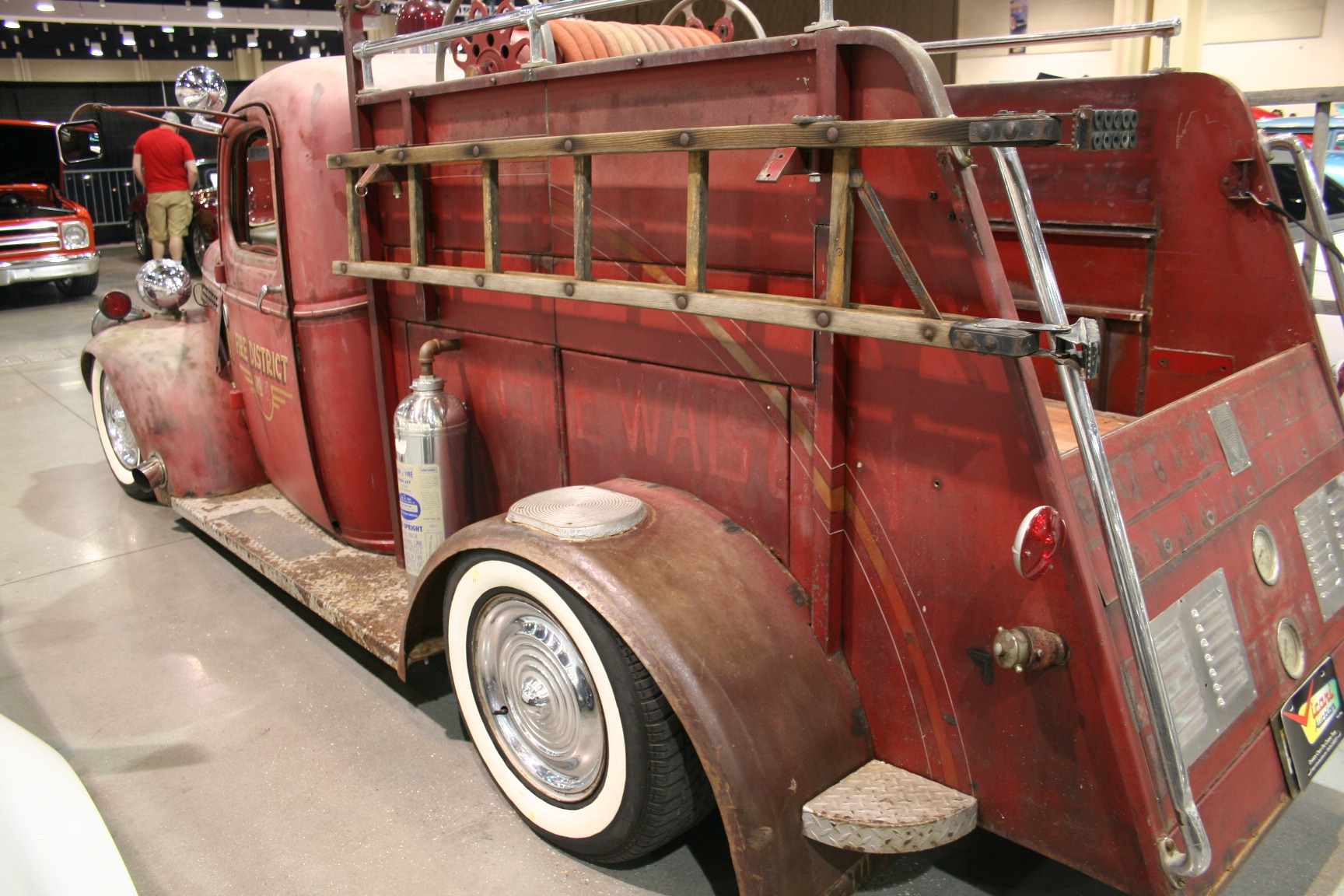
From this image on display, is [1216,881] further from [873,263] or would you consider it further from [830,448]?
[873,263]

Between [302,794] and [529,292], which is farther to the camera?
[302,794]

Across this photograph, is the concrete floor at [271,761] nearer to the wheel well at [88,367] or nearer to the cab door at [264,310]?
the cab door at [264,310]

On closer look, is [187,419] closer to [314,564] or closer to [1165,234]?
[314,564]

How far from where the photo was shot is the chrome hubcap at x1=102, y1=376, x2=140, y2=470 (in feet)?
15.9

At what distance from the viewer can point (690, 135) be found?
199 centimetres

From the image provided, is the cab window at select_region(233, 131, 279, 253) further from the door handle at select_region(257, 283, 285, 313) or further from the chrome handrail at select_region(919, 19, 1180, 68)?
the chrome handrail at select_region(919, 19, 1180, 68)

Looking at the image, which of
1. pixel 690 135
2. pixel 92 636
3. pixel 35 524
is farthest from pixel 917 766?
pixel 35 524

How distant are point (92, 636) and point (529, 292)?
8.07 feet

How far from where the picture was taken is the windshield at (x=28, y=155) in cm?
1118

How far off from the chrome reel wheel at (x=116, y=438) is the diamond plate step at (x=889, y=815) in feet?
13.4

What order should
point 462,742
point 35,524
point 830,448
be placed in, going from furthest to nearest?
point 35,524
point 462,742
point 830,448

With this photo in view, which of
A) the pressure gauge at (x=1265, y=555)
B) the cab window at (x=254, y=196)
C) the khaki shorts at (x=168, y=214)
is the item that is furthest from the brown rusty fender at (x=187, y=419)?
the khaki shorts at (x=168, y=214)

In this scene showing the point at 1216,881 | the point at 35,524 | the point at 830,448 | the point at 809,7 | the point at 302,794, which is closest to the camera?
the point at 1216,881

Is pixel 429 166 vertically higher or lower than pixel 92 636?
higher
